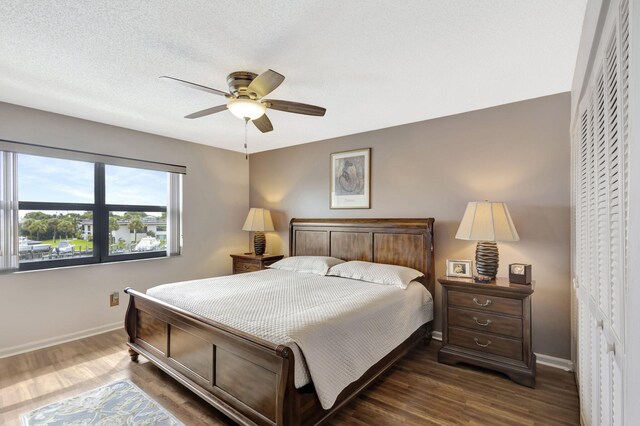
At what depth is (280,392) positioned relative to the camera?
1.60m

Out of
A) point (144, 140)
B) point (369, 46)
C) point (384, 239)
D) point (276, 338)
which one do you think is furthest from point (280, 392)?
point (144, 140)

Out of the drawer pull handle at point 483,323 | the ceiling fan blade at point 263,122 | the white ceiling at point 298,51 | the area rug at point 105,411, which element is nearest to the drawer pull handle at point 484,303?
the drawer pull handle at point 483,323

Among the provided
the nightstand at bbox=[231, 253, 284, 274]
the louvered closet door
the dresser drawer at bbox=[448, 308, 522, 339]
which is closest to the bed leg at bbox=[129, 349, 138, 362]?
the nightstand at bbox=[231, 253, 284, 274]

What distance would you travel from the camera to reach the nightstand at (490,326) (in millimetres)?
2471

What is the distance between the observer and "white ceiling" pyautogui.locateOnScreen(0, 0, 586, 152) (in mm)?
1663

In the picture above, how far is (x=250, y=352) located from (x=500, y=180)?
8.77 ft

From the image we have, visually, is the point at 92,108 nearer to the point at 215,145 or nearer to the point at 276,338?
the point at 215,145

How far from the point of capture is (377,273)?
3.12 m

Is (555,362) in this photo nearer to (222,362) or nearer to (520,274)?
(520,274)

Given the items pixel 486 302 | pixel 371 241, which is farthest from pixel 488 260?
pixel 371 241

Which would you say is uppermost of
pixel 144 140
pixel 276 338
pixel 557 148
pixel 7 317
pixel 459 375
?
pixel 144 140

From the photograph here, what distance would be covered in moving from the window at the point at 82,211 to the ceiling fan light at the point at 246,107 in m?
2.20

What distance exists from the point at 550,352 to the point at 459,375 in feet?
2.95

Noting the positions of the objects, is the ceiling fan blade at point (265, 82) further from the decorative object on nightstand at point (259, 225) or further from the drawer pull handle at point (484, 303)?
the decorative object on nightstand at point (259, 225)
